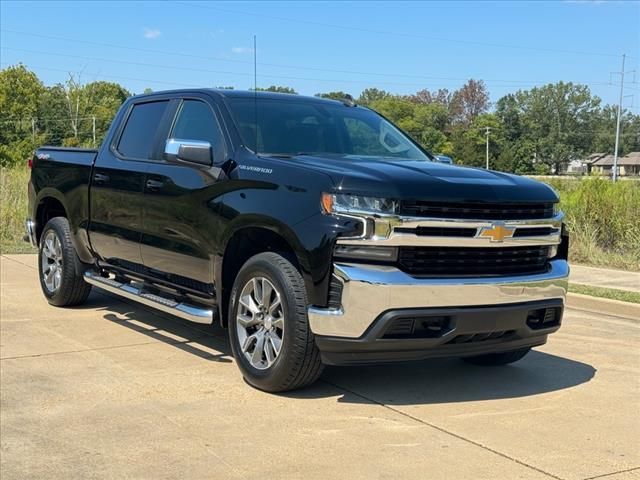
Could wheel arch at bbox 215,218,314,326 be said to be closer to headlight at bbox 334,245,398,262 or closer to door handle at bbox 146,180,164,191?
headlight at bbox 334,245,398,262

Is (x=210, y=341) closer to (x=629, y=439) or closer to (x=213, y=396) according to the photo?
(x=213, y=396)

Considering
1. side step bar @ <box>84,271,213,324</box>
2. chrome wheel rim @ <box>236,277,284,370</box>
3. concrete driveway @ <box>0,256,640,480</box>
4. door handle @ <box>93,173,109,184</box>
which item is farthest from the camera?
door handle @ <box>93,173,109,184</box>

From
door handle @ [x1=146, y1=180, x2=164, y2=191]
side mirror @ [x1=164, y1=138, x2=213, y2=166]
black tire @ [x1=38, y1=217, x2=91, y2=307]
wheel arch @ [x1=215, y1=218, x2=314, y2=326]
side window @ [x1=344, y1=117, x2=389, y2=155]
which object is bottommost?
black tire @ [x1=38, y1=217, x2=91, y2=307]

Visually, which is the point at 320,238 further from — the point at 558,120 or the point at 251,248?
the point at 558,120

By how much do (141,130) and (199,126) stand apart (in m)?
0.96

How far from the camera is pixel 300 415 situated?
4.44 meters

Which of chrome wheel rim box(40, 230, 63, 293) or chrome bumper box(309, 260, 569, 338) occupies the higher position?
chrome bumper box(309, 260, 569, 338)

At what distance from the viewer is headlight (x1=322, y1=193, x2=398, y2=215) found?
14.0 ft

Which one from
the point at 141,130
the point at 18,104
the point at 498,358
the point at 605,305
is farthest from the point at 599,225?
the point at 18,104

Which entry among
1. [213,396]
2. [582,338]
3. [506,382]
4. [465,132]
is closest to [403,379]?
[506,382]

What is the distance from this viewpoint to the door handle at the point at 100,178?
21.4 feet

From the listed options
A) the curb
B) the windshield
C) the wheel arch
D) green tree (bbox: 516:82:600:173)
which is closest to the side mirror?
the windshield

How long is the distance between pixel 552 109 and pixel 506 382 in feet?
456

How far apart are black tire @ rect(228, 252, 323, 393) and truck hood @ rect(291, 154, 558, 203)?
25.5 inches
